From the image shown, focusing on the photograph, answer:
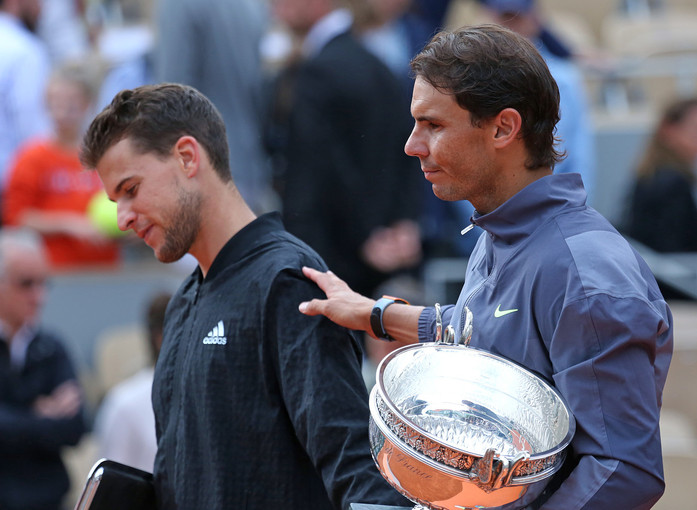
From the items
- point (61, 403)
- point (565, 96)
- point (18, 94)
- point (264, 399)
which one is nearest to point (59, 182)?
point (18, 94)

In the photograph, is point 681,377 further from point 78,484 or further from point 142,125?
point 142,125

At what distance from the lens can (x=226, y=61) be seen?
16.4ft

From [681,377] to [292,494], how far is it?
327cm

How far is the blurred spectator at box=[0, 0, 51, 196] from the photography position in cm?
607

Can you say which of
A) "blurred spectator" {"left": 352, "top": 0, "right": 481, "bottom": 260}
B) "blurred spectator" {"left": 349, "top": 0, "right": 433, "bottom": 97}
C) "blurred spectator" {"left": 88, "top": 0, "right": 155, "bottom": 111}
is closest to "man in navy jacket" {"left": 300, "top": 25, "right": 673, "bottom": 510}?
"blurred spectator" {"left": 349, "top": 0, "right": 433, "bottom": 97}

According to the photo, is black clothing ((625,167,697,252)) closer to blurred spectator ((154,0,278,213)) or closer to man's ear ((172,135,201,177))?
blurred spectator ((154,0,278,213))

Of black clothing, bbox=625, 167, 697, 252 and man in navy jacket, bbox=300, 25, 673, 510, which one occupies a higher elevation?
man in navy jacket, bbox=300, 25, 673, 510

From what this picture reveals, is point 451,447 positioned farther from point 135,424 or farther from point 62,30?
point 62,30

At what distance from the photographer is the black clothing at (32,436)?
15.1 ft

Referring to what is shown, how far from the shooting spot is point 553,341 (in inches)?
66.0

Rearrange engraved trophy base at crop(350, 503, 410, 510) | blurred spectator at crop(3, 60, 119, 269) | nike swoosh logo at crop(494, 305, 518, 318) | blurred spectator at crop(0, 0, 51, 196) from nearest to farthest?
nike swoosh logo at crop(494, 305, 518, 318)
engraved trophy base at crop(350, 503, 410, 510)
blurred spectator at crop(3, 60, 119, 269)
blurred spectator at crop(0, 0, 51, 196)

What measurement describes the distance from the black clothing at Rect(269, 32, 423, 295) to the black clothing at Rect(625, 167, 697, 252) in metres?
1.47

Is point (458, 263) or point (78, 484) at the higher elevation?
point (458, 263)

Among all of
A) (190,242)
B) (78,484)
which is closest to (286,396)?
(190,242)
